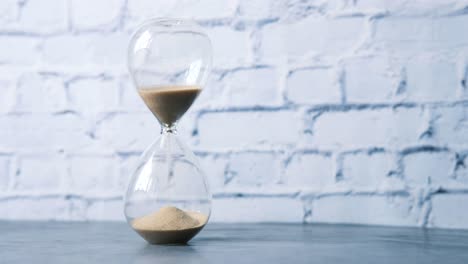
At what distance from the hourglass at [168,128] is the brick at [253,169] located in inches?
13.6

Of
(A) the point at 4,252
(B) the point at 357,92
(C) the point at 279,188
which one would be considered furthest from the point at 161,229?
(B) the point at 357,92

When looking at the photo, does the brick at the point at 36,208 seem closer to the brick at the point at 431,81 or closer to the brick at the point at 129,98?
the brick at the point at 129,98

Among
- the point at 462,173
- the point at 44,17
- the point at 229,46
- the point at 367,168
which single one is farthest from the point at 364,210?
the point at 44,17

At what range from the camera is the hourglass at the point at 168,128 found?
36.2 inches

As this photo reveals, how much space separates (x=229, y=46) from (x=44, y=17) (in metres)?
0.38

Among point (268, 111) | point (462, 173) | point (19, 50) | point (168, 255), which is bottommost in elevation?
point (168, 255)

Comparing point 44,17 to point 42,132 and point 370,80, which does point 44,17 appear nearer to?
point 42,132

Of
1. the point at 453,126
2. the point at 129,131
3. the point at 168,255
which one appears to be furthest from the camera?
the point at 129,131

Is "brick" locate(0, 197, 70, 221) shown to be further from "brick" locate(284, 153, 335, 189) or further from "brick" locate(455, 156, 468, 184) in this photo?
"brick" locate(455, 156, 468, 184)

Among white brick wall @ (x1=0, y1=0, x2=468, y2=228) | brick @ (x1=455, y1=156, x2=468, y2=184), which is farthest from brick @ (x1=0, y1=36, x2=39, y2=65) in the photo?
A: brick @ (x1=455, y1=156, x2=468, y2=184)

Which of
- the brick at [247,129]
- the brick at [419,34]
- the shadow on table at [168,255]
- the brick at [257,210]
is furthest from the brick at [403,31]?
the shadow on table at [168,255]

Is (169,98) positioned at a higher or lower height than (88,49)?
lower

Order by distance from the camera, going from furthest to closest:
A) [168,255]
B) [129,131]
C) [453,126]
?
1. [129,131]
2. [453,126]
3. [168,255]

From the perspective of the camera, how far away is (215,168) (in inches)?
52.0
